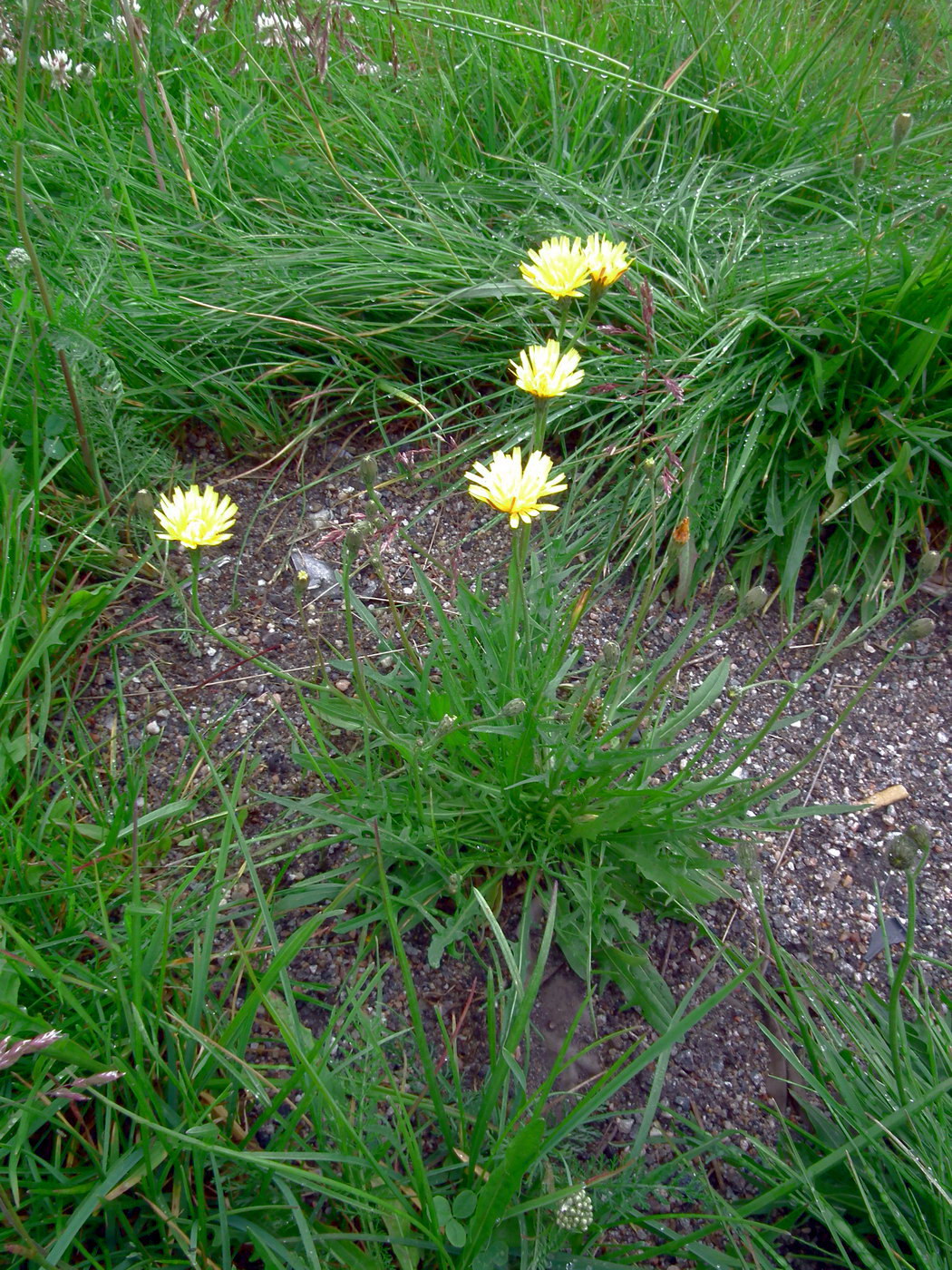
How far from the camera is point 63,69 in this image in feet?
8.41

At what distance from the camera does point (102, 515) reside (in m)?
1.97

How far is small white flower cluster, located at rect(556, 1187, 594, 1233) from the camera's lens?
1.09m

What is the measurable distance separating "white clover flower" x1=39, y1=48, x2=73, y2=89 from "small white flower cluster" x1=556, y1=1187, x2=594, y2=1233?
314cm

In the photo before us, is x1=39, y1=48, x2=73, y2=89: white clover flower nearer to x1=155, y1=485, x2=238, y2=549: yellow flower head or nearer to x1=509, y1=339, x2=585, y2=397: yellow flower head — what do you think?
x1=155, y1=485, x2=238, y2=549: yellow flower head

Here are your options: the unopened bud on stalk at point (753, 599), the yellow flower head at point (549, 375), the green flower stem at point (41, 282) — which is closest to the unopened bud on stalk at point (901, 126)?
the yellow flower head at point (549, 375)

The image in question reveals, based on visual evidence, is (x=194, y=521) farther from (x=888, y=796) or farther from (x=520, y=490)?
(x=888, y=796)

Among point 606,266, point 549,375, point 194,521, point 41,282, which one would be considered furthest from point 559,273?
point 41,282

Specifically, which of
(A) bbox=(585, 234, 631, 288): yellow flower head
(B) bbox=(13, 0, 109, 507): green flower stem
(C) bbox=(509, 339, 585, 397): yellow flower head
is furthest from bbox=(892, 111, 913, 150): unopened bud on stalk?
(B) bbox=(13, 0, 109, 507): green flower stem

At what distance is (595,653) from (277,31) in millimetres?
2355

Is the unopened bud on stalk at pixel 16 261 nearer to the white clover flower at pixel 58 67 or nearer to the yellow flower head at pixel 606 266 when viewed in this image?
the white clover flower at pixel 58 67

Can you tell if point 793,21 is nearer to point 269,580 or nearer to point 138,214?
point 138,214

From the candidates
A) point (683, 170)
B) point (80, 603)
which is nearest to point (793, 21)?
point (683, 170)

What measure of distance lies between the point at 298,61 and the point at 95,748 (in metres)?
2.45

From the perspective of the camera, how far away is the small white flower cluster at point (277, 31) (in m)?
2.56
